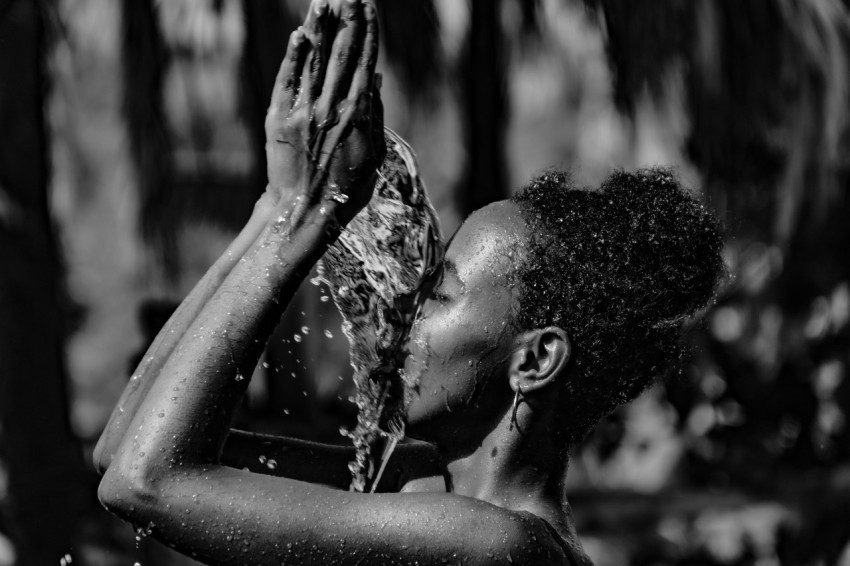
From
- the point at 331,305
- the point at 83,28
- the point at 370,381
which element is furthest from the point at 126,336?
the point at 370,381

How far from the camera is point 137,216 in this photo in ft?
16.9

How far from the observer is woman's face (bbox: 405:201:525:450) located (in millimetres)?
2170

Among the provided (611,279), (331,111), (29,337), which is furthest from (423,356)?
(29,337)

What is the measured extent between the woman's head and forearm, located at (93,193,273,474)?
360 millimetres

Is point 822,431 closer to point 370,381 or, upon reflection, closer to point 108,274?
point 370,381

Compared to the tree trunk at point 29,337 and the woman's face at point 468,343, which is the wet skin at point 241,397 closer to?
the woman's face at point 468,343

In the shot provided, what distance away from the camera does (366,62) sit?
1.91m

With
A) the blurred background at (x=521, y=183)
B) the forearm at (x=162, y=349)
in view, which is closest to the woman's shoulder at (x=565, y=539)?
the forearm at (x=162, y=349)

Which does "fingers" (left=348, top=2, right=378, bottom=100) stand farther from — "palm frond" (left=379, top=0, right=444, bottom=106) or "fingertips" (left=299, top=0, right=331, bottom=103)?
"palm frond" (left=379, top=0, right=444, bottom=106)

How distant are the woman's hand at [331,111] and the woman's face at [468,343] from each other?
1.03 ft

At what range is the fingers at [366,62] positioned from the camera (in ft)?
6.27

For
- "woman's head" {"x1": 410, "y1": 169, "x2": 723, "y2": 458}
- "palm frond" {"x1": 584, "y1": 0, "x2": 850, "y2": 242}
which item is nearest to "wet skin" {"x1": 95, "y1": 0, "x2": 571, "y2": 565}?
"woman's head" {"x1": 410, "y1": 169, "x2": 723, "y2": 458}

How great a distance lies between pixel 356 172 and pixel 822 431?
598 cm

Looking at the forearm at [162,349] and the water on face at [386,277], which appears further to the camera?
the water on face at [386,277]
